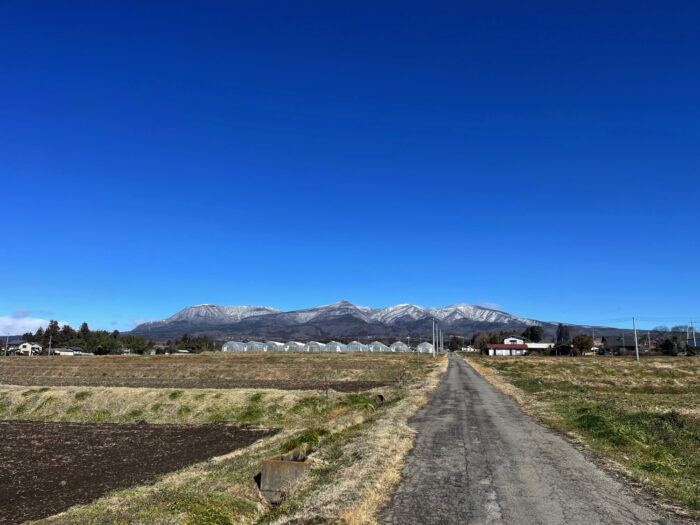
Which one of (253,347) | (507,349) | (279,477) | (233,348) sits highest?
(279,477)

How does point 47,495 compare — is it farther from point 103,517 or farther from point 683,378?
point 683,378

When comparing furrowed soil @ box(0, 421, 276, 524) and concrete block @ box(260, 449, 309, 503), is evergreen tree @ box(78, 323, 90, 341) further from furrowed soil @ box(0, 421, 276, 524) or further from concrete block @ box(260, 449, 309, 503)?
concrete block @ box(260, 449, 309, 503)

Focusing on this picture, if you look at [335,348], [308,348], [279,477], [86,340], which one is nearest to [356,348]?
[335,348]

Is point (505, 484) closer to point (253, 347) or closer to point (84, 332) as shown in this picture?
point (253, 347)

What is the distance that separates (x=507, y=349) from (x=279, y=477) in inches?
7594

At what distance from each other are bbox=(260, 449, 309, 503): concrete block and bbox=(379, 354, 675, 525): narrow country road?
112 inches

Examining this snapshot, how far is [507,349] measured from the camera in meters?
189

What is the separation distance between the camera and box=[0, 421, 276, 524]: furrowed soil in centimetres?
1388

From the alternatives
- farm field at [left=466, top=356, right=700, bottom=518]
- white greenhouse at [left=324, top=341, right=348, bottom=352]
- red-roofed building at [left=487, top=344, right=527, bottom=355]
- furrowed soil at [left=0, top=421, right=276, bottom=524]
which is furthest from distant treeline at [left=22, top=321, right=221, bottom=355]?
farm field at [left=466, top=356, right=700, bottom=518]

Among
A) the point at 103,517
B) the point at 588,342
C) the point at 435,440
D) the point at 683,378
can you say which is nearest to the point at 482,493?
the point at 435,440

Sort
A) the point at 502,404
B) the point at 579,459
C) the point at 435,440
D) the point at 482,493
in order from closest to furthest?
the point at 482,493, the point at 579,459, the point at 435,440, the point at 502,404

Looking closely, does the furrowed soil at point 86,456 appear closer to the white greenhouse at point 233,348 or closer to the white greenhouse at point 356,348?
the white greenhouse at point 233,348

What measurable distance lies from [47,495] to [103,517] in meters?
6.00

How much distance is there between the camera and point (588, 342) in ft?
482
